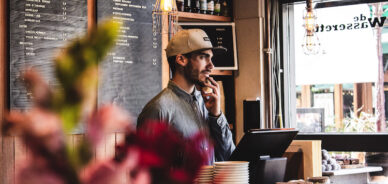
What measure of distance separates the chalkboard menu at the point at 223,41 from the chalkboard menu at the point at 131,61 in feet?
2.11

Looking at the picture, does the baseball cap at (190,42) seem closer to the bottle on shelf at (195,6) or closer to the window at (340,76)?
the bottle on shelf at (195,6)

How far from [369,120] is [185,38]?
A: 8.38ft

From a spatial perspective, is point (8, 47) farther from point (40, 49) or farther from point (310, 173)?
point (310, 173)

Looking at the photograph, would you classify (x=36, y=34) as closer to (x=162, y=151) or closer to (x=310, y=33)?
(x=310, y=33)

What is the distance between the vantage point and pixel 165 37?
4.42 m

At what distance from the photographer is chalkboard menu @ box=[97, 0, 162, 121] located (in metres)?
4.00

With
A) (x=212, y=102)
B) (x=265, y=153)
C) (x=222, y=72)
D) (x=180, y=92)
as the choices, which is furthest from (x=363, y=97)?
(x=265, y=153)

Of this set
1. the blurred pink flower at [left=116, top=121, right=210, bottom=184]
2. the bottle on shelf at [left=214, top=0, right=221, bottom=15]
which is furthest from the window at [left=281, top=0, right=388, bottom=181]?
the blurred pink flower at [left=116, top=121, right=210, bottom=184]

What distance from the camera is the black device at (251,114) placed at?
15.9 ft

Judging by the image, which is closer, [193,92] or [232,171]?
[232,171]

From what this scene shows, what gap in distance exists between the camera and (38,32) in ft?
11.8

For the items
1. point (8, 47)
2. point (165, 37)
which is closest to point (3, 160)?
point (8, 47)

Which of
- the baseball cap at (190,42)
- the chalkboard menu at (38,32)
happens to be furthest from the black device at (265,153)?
the chalkboard menu at (38,32)

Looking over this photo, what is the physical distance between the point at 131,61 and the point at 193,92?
1.31 metres
